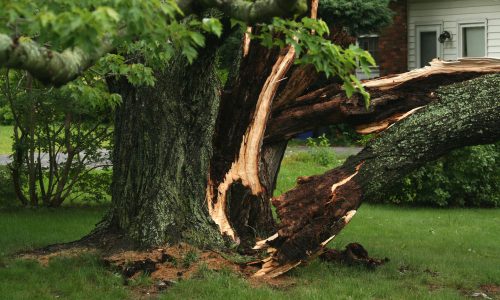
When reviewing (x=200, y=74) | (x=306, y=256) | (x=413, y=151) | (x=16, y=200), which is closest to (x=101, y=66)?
(x=200, y=74)

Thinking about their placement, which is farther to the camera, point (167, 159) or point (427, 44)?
point (427, 44)

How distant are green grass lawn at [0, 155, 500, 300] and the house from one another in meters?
11.2

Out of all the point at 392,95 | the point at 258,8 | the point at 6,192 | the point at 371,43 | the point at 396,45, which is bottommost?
the point at 6,192

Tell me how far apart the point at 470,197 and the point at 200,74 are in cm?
725

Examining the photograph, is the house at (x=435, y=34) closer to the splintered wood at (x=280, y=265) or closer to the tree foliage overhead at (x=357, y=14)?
the tree foliage overhead at (x=357, y=14)

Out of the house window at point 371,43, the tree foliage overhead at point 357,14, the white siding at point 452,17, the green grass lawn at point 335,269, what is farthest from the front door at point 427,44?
the green grass lawn at point 335,269

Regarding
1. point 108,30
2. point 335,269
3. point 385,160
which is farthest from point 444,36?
point 108,30

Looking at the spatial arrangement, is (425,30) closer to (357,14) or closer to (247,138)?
(357,14)

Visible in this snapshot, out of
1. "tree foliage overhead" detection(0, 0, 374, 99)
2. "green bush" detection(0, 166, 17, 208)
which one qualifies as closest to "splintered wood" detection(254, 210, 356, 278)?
"tree foliage overhead" detection(0, 0, 374, 99)

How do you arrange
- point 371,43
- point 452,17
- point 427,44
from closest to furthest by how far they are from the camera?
point 452,17
point 427,44
point 371,43

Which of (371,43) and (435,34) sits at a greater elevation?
(435,34)

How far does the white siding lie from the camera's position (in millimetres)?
22641

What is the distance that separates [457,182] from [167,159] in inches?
264

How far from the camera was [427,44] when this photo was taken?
24.5 meters
